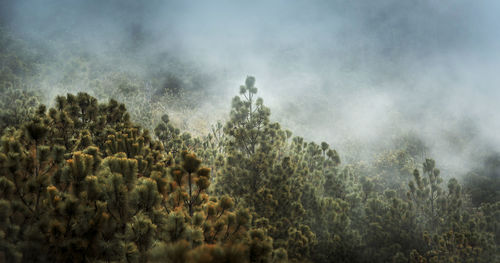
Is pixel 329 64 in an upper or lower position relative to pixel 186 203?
upper

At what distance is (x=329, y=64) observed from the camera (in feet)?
214

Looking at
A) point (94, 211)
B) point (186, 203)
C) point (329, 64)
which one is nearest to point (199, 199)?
point (186, 203)

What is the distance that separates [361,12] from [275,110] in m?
116

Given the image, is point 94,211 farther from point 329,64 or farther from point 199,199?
point 329,64

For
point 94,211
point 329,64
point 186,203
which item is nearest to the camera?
point 94,211

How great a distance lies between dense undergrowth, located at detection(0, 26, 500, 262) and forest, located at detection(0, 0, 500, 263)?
1 cm

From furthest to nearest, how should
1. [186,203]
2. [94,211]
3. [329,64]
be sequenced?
[329,64] < [186,203] < [94,211]

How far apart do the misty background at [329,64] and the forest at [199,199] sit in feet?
61.1

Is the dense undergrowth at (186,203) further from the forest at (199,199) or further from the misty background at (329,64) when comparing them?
the misty background at (329,64)

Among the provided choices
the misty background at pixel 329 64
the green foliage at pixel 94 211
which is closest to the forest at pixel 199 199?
the green foliage at pixel 94 211

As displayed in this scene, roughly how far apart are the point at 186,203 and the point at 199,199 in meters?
0.15

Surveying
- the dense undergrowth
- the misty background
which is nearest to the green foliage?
the dense undergrowth

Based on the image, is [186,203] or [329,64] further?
[329,64]

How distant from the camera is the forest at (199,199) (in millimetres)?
1826
